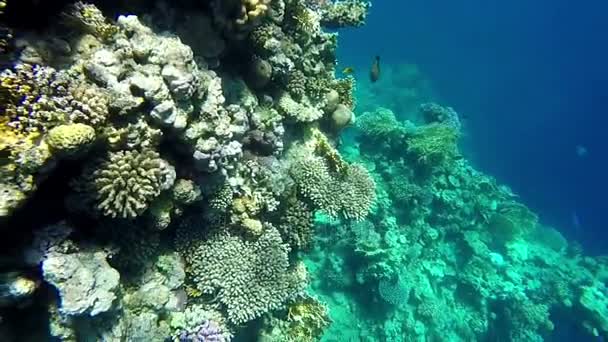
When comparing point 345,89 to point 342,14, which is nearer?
point 345,89

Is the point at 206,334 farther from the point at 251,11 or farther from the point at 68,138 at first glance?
the point at 251,11

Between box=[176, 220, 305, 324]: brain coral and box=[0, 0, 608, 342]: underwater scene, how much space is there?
0.07 ft

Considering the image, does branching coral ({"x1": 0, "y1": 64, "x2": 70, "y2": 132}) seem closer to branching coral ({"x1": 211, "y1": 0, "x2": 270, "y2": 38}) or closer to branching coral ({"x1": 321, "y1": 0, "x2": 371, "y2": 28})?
branching coral ({"x1": 211, "y1": 0, "x2": 270, "y2": 38})

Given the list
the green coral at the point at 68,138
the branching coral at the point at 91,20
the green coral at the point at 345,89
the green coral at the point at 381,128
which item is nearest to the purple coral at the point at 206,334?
the green coral at the point at 68,138

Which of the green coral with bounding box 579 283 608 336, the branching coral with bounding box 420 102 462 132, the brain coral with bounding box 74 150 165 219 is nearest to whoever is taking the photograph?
the brain coral with bounding box 74 150 165 219

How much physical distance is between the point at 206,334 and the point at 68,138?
105 inches

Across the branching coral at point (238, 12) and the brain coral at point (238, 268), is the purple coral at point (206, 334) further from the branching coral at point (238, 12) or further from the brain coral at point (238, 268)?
the branching coral at point (238, 12)

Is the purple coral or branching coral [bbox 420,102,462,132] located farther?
branching coral [bbox 420,102,462,132]

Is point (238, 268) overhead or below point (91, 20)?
below

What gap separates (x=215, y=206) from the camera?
4.44 metres

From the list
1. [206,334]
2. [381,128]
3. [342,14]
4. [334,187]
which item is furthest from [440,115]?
[206,334]

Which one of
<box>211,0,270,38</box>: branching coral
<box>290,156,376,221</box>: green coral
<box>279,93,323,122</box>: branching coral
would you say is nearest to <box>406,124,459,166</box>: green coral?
<box>290,156,376,221</box>: green coral

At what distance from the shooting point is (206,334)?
4.47 m

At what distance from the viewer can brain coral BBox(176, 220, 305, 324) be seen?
4555mm
